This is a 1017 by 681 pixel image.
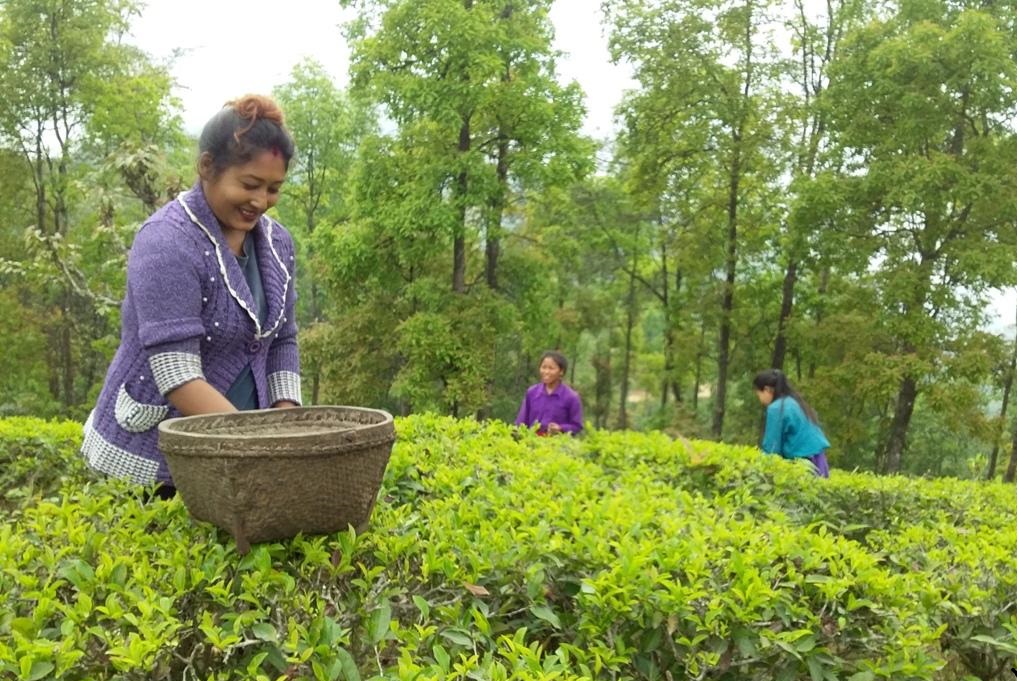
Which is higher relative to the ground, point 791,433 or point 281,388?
point 281,388

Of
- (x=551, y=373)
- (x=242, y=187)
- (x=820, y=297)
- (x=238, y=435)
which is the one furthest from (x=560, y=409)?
(x=820, y=297)

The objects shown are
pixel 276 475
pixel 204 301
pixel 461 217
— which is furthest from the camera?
pixel 461 217

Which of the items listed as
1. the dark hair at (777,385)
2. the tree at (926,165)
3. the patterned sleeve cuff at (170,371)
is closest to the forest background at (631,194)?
the tree at (926,165)

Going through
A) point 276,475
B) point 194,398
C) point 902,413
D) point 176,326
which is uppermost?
point 176,326

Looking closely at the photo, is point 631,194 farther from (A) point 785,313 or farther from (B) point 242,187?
(B) point 242,187

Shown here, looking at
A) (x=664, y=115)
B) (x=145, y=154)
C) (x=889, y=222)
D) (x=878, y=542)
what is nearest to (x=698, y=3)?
(x=664, y=115)

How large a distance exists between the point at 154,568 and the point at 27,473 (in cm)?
205

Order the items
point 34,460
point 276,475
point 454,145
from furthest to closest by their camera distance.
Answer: point 454,145 → point 34,460 → point 276,475

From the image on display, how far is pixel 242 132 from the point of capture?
1886mm

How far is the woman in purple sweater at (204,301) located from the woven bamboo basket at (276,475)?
0.73 feet

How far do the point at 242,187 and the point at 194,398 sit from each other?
0.56 m

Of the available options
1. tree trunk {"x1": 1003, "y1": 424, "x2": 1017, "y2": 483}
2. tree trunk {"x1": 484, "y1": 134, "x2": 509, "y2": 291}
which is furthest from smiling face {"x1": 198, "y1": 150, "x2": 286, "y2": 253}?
tree trunk {"x1": 1003, "y1": 424, "x2": 1017, "y2": 483}

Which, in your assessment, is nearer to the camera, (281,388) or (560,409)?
(281,388)

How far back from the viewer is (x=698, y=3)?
14938 mm
